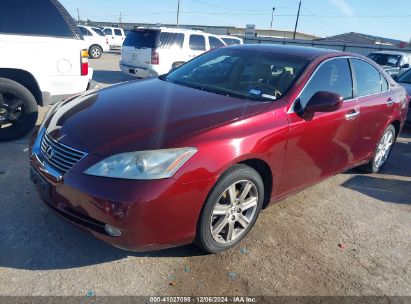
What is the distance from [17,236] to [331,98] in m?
2.84

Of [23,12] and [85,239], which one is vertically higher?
[23,12]

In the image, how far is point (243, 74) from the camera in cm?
372

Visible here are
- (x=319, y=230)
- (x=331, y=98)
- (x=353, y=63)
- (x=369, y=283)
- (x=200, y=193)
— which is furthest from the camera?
(x=353, y=63)

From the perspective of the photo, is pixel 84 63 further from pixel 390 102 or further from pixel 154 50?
pixel 154 50

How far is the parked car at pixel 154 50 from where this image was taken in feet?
35.0

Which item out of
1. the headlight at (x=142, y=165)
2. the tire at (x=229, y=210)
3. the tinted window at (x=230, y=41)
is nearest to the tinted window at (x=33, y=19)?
the headlight at (x=142, y=165)

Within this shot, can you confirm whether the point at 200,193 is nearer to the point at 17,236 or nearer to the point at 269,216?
the point at 269,216

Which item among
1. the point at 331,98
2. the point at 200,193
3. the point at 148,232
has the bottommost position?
the point at 148,232

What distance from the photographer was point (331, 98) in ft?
10.3

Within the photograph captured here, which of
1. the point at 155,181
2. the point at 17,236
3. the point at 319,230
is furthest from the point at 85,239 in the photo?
the point at 319,230

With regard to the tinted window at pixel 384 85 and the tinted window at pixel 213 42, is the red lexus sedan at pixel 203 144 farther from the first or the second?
the tinted window at pixel 213 42

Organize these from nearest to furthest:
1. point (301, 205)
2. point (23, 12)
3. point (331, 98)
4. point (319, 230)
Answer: point (331, 98) < point (319, 230) < point (301, 205) < point (23, 12)

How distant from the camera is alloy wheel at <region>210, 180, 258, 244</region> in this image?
2828 millimetres

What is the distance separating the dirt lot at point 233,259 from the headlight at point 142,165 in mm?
782
